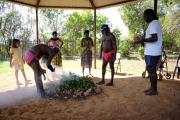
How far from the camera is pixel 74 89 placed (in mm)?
4023

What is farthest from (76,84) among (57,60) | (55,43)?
(55,43)

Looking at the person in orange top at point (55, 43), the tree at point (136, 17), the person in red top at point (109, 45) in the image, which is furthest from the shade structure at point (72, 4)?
the tree at point (136, 17)

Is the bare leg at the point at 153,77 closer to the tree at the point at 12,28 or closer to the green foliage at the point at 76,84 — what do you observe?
the green foliage at the point at 76,84

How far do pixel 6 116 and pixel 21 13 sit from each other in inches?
485

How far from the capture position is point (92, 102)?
350 cm

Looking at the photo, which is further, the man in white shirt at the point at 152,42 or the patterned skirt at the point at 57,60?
the patterned skirt at the point at 57,60

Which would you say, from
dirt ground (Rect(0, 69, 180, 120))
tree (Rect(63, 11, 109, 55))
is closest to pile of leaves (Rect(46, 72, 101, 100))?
dirt ground (Rect(0, 69, 180, 120))

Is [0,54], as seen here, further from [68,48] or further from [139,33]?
[139,33]

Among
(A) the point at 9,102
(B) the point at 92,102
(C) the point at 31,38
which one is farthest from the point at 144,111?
(C) the point at 31,38

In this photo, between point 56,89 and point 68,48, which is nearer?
point 56,89

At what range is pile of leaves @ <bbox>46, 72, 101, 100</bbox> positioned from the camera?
3.89 meters

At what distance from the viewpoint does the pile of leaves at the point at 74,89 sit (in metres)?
3.89

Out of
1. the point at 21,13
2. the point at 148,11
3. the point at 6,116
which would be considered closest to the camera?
the point at 6,116

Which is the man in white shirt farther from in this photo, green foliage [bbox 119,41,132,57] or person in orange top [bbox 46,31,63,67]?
green foliage [bbox 119,41,132,57]
